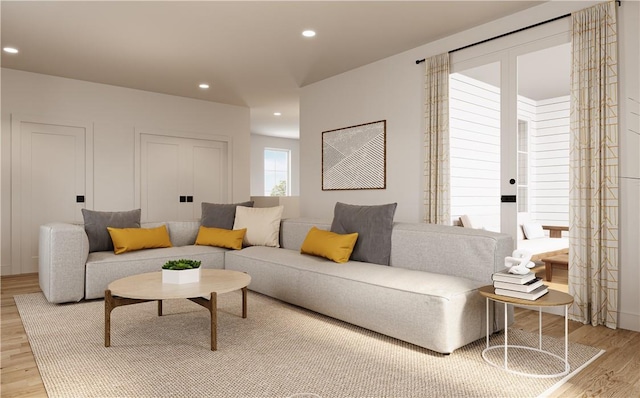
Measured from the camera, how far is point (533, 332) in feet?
9.27

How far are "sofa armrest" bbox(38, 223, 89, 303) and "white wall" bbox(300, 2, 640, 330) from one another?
296cm

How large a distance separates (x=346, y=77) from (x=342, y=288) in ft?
10.7

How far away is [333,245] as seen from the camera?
3.34m

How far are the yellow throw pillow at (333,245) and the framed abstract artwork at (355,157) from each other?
148 cm

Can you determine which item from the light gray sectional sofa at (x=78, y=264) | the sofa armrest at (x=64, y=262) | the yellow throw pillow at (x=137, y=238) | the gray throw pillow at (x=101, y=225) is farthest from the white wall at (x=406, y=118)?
the sofa armrest at (x=64, y=262)

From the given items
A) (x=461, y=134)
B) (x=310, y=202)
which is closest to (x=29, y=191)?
(x=310, y=202)

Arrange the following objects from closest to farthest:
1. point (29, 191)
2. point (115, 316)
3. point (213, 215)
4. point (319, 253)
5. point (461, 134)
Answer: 1. point (115, 316)
2. point (319, 253)
3. point (461, 134)
4. point (213, 215)
5. point (29, 191)

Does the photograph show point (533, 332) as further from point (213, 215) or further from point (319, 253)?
point (213, 215)

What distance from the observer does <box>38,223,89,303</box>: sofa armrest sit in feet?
11.2

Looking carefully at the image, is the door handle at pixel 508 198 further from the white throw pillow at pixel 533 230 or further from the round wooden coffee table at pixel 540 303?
the round wooden coffee table at pixel 540 303

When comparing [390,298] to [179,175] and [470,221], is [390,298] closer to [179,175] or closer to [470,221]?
[470,221]

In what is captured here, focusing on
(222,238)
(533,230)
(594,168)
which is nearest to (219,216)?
(222,238)

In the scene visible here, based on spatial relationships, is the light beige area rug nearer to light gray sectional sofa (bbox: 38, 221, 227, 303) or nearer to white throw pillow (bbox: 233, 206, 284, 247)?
light gray sectional sofa (bbox: 38, 221, 227, 303)

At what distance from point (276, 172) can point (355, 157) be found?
5646 millimetres
